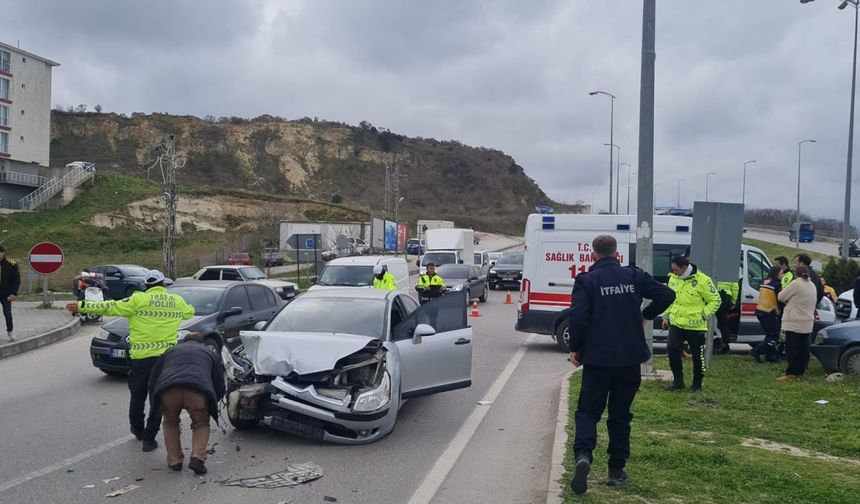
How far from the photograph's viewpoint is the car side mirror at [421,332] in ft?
27.6

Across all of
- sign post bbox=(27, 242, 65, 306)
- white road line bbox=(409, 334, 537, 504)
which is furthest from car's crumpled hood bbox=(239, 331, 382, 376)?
sign post bbox=(27, 242, 65, 306)

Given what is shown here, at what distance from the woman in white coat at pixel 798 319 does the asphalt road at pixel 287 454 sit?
3.53m

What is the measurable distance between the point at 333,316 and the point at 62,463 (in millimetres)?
3219

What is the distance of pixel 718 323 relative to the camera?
1402 cm

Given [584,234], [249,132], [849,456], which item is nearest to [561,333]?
[584,234]

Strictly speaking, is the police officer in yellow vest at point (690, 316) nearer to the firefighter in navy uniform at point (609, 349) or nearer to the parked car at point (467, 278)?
the firefighter in navy uniform at point (609, 349)

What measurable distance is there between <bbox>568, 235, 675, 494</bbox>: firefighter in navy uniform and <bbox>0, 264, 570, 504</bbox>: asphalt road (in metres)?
0.74

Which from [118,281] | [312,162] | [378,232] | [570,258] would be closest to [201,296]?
[570,258]

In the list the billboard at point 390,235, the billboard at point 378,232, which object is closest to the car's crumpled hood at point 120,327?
the billboard at point 378,232

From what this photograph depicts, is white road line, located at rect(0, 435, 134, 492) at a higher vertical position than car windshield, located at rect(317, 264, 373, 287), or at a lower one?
lower

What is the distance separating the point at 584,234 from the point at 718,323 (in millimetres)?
3008

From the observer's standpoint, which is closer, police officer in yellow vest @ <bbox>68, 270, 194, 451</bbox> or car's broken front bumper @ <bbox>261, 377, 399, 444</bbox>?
car's broken front bumper @ <bbox>261, 377, 399, 444</bbox>

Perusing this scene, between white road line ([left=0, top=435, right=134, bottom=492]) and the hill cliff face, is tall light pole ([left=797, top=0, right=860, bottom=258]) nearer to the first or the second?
white road line ([left=0, top=435, right=134, bottom=492])

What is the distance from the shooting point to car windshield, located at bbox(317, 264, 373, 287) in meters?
19.2
